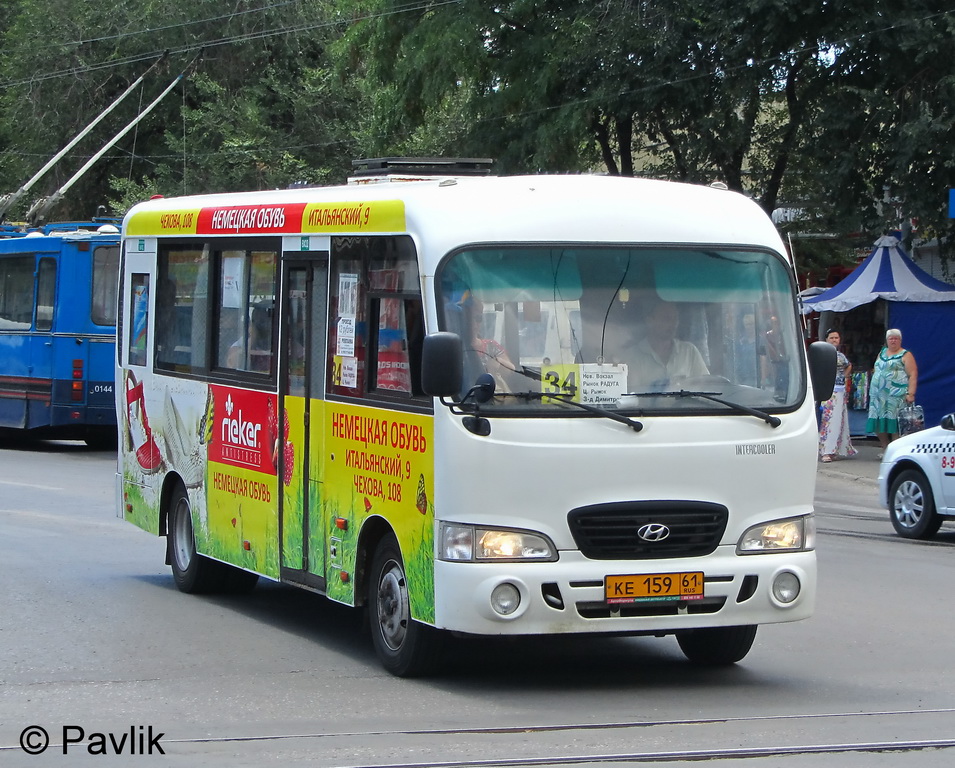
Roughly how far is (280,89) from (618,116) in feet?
60.7

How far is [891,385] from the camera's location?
72.6ft

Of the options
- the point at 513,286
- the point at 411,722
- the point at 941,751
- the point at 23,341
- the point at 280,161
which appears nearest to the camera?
the point at 941,751

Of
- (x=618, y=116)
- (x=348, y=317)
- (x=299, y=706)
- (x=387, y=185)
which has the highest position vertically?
(x=618, y=116)

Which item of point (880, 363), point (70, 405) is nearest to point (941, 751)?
point (880, 363)

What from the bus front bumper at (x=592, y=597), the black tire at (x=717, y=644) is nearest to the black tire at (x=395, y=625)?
the bus front bumper at (x=592, y=597)

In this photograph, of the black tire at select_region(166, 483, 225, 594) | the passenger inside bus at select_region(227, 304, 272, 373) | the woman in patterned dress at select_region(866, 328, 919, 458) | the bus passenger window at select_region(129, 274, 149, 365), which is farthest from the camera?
the woman in patterned dress at select_region(866, 328, 919, 458)

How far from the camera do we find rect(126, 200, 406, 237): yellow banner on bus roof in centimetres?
860

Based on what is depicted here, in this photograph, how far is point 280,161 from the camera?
43.4 m

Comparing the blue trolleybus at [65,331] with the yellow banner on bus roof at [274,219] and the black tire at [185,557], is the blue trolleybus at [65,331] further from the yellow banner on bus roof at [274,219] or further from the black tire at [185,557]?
the black tire at [185,557]

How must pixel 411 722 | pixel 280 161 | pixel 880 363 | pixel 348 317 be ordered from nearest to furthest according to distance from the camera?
pixel 411 722
pixel 348 317
pixel 880 363
pixel 280 161

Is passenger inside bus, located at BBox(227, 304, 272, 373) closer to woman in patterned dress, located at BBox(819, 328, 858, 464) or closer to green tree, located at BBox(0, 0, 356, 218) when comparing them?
woman in patterned dress, located at BBox(819, 328, 858, 464)

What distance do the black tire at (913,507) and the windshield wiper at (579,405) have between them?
8.11 meters

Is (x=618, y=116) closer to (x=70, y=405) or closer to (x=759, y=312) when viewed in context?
(x=70, y=405)

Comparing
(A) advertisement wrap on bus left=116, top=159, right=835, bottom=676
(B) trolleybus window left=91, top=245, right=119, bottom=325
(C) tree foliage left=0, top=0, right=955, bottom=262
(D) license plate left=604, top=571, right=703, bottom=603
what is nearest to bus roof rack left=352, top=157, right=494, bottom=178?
(A) advertisement wrap on bus left=116, top=159, right=835, bottom=676
